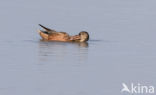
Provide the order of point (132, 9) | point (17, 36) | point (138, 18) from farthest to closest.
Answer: point (132, 9) < point (138, 18) < point (17, 36)

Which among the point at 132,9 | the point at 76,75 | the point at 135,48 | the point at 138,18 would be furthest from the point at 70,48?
the point at 132,9

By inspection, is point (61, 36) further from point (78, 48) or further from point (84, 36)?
point (78, 48)

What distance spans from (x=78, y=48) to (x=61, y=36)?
128 centimetres

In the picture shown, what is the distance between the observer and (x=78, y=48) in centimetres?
1986

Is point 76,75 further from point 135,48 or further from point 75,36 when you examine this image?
point 75,36

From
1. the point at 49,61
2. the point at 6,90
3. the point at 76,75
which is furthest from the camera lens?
the point at 49,61

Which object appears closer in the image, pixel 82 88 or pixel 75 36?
pixel 82 88

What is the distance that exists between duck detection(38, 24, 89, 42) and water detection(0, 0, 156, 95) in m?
0.18

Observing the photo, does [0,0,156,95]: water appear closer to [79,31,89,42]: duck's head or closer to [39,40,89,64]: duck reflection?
[39,40,89,64]: duck reflection

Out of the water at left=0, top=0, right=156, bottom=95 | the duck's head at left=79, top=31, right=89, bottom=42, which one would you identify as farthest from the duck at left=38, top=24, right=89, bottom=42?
the water at left=0, top=0, right=156, bottom=95

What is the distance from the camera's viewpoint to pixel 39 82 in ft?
49.8

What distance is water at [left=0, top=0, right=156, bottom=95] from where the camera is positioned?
1529cm

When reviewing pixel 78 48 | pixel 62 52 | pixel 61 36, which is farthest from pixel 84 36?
pixel 62 52

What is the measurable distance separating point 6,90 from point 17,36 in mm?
6230
